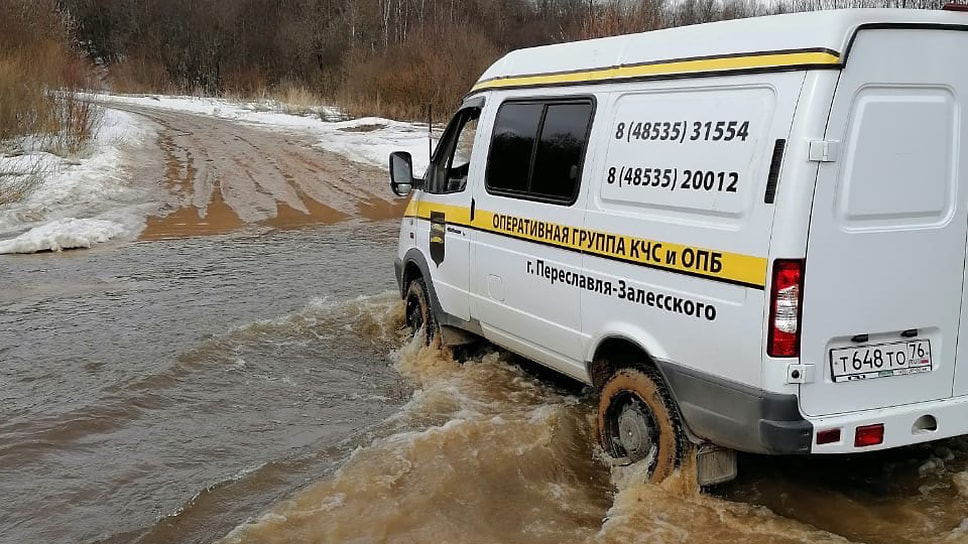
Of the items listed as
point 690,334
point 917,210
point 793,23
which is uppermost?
point 793,23

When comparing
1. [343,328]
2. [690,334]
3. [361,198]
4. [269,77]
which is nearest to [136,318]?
[343,328]

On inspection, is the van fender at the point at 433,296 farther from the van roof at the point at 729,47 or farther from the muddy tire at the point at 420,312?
the van roof at the point at 729,47

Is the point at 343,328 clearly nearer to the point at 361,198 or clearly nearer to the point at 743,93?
the point at 743,93

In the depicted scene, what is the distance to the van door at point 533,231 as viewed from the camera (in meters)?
5.21

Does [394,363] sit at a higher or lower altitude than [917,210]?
lower

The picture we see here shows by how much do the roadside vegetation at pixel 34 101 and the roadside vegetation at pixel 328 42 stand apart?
12.5 meters

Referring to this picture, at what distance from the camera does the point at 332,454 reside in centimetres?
564

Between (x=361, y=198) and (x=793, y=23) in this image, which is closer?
(x=793, y=23)

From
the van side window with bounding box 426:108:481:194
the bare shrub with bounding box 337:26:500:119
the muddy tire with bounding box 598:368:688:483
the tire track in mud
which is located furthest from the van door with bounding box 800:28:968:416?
the bare shrub with bounding box 337:26:500:119

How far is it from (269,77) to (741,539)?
56.7m

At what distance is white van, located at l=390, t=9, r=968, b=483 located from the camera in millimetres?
3820

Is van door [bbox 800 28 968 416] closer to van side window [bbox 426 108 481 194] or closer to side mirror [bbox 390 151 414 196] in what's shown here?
van side window [bbox 426 108 481 194]

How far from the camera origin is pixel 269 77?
57219 millimetres

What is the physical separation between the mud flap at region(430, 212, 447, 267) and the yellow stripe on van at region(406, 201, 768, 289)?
0.98 ft
